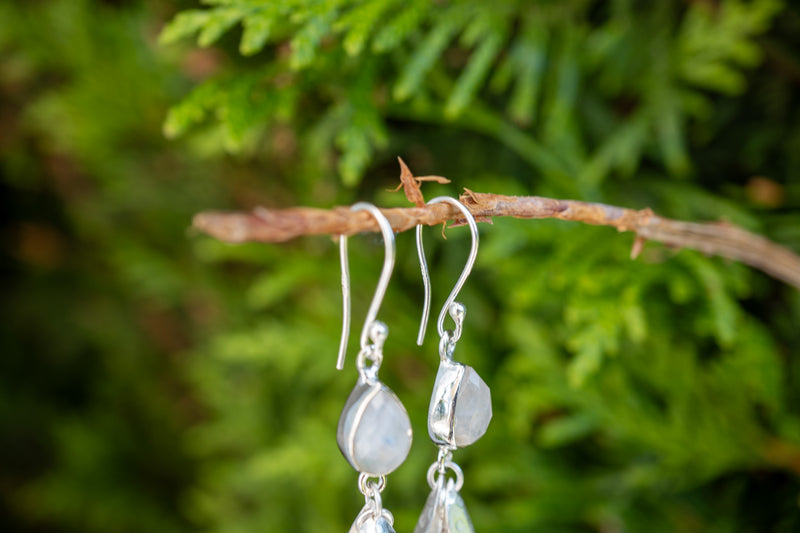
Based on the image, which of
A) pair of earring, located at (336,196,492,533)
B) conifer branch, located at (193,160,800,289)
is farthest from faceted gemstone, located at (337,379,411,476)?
conifer branch, located at (193,160,800,289)

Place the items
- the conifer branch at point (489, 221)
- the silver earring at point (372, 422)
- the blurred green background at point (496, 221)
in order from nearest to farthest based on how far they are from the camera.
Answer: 1. the conifer branch at point (489, 221)
2. the silver earring at point (372, 422)
3. the blurred green background at point (496, 221)

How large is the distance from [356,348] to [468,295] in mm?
218

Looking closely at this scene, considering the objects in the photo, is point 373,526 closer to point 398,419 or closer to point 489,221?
point 398,419

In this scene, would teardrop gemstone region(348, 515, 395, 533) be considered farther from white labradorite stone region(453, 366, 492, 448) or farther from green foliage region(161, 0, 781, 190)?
green foliage region(161, 0, 781, 190)

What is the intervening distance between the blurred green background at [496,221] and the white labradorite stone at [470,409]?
0.54 ft

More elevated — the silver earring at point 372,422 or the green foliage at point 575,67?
the green foliage at point 575,67

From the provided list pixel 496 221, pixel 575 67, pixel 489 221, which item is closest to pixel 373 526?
pixel 489 221

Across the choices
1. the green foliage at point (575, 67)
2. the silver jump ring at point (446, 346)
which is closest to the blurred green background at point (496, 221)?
the green foliage at point (575, 67)

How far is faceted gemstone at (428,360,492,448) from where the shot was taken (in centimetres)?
42

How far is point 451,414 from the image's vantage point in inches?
16.3

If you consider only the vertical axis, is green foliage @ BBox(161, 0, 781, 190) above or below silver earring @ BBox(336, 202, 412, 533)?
above

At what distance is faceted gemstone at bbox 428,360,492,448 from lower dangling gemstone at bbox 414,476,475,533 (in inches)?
1.5

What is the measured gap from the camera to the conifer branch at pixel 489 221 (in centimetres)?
28

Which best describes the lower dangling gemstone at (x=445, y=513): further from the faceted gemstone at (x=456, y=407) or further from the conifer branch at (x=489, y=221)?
the conifer branch at (x=489, y=221)
